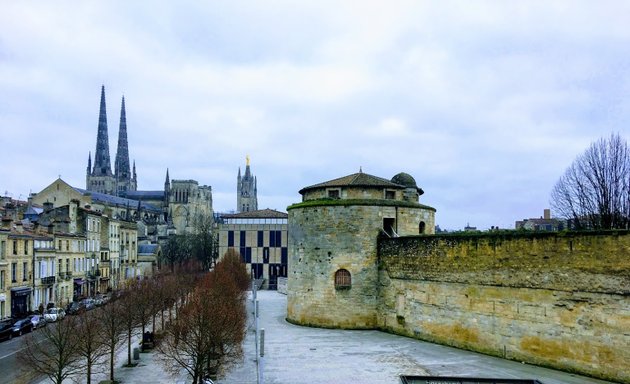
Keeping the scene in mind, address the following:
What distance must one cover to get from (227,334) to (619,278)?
12.5 meters

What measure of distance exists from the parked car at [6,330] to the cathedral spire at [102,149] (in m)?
110

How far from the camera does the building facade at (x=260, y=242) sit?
68438 millimetres

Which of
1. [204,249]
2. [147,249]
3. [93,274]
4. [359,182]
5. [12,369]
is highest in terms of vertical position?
[359,182]

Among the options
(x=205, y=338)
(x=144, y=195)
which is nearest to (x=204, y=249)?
(x=144, y=195)

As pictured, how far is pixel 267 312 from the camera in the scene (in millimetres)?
35531

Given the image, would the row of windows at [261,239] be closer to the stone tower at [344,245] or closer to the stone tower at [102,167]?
the stone tower at [344,245]

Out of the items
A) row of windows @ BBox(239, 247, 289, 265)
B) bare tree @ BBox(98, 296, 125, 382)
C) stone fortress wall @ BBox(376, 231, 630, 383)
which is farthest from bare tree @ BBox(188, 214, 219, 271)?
bare tree @ BBox(98, 296, 125, 382)

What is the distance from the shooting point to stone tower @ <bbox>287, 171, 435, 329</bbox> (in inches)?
1108

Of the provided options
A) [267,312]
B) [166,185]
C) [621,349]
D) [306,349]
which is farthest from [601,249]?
[166,185]

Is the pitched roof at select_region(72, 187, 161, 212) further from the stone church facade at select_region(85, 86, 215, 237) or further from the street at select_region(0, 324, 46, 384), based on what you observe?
the street at select_region(0, 324, 46, 384)

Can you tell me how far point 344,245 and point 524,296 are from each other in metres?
10.5

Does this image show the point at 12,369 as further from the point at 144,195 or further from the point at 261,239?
the point at 144,195

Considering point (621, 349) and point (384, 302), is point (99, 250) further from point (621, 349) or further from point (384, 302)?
point (621, 349)

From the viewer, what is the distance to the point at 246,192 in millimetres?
160500
